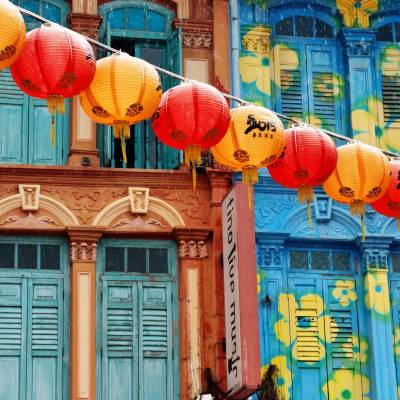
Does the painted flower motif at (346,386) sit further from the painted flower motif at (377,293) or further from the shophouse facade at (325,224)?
the painted flower motif at (377,293)

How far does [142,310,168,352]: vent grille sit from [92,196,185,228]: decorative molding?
99cm

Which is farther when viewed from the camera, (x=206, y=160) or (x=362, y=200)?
(x=206, y=160)

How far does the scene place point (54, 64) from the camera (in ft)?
36.8

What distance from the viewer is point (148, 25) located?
16.0 m

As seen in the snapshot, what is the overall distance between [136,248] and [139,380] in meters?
1.47

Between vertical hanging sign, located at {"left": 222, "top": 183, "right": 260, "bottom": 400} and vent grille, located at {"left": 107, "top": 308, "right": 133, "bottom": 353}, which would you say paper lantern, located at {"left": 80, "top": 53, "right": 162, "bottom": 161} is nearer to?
vertical hanging sign, located at {"left": 222, "top": 183, "right": 260, "bottom": 400}

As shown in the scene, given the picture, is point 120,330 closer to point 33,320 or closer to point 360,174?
point 33,320

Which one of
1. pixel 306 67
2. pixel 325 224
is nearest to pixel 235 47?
pixel 306 67

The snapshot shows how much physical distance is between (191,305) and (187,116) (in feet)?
11.6

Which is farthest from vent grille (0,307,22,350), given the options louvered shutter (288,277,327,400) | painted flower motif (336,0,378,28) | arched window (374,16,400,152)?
painted flower motif (336,0,378,28)

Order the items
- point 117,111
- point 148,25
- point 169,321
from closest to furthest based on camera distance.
Result: point 117,111 < point 169,321 < point 148,25

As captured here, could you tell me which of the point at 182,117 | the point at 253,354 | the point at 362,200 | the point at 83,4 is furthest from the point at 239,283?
the point at 83,4

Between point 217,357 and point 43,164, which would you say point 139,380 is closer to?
point 217,357

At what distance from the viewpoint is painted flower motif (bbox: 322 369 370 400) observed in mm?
14883
